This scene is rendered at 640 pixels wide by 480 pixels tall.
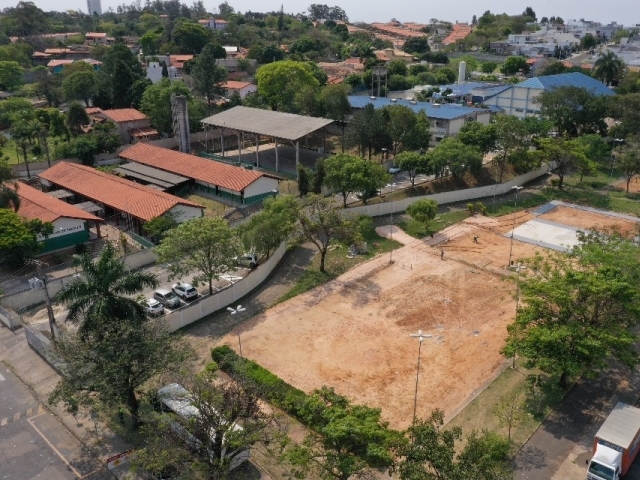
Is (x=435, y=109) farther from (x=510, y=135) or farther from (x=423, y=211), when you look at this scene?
(x=423, y=211)

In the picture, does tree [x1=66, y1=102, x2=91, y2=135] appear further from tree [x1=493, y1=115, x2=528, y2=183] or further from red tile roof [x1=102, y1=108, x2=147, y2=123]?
tree [x1=493, y1=115, x2=528, y2=183]

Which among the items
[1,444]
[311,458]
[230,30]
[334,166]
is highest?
[230,30]

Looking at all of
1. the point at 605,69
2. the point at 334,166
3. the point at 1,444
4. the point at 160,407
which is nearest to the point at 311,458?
the point at 160,407

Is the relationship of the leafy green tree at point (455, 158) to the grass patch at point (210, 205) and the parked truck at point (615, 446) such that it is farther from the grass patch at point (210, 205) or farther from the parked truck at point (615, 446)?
the parked truck at point (615, 446)

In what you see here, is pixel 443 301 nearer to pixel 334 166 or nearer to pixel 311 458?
pixel 334 166

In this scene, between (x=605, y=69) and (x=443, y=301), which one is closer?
(x=443, y=301)

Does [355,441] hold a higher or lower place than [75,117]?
lower

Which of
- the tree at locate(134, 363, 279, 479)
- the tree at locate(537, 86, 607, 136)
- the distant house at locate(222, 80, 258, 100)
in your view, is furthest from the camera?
the distant house at locate(222, 80, 258, 100)

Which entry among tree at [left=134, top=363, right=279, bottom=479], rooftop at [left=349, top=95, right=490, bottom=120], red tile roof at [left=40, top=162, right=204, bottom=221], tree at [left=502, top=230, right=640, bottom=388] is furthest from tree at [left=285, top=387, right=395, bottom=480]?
rooftop at [left=349, top=95, right=490, bottom=120]

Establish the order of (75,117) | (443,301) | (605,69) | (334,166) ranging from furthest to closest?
(605,69) < (75,117) < (334,166) < (443,301)
